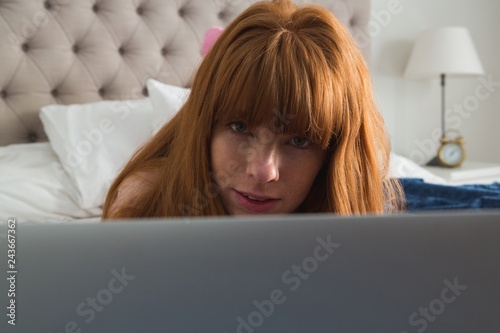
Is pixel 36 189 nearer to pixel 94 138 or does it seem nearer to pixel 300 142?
pixel 94 138

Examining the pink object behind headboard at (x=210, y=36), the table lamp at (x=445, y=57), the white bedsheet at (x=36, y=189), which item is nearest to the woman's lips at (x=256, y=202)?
the white bedsheet at (x=36, y=189)

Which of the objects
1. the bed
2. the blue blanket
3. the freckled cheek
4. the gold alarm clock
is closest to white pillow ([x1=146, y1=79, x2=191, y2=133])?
the bed

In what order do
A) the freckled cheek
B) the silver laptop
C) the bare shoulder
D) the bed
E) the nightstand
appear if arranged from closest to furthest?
the silver laptop → the freckled cheek → the bare shoulder → the bed → the nightstand

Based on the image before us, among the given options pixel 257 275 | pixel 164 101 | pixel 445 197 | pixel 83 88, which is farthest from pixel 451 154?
pixel 257 275

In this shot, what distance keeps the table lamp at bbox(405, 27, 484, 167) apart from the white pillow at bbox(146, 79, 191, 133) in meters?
1.40

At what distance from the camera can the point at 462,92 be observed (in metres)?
3.00

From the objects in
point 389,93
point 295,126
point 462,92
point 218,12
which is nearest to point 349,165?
Result: point 295,126

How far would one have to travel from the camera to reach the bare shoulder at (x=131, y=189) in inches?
32.0

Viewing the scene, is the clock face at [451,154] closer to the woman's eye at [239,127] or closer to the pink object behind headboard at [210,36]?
the pink object behind headboard at [210,36]

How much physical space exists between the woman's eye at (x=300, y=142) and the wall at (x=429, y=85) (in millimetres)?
2116

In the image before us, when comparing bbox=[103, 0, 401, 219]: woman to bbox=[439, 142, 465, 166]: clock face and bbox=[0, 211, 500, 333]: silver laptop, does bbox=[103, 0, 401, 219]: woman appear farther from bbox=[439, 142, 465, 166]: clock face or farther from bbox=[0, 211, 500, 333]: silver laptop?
bbox=[439, 142, 465, 166]: clock face

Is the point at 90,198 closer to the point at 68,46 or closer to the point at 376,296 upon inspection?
the point at 68,46

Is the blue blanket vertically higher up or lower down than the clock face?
higher up

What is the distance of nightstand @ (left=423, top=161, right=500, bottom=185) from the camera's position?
8.09ft
